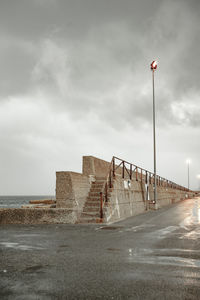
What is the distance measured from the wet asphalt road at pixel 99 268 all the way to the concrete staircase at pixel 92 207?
4.95 m

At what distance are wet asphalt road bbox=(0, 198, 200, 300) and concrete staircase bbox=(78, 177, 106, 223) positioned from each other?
16.2 ft

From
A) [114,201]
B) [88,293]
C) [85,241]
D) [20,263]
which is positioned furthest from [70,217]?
[88,293]

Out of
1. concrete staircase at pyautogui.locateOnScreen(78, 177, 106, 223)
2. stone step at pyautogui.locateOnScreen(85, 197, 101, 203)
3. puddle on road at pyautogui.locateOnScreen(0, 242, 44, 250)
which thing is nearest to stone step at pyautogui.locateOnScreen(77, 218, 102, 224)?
concrete staircase at pyautogui.locateOnScreen(78, 177, 106, 223)

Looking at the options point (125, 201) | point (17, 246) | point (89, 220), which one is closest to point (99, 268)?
point (17, 246)

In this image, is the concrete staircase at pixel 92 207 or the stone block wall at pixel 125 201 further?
the stone block wall at pixel 125 201

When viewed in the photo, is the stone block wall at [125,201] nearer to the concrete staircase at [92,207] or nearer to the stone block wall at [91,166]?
the concrete staircase at [92,207]

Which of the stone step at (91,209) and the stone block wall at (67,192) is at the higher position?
the stone block wall at (67,192)

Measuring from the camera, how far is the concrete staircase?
555 inches

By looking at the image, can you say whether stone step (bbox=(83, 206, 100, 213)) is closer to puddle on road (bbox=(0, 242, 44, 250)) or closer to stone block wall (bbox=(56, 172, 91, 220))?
stone block wall (bbox=(56, 172, 91, 220))

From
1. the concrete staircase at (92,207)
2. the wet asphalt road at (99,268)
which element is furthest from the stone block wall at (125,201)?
the wet asphalt road at (99,268)

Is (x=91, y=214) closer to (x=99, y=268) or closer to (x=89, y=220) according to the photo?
(x=89, y=220)

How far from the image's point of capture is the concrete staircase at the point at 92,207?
14086 mm

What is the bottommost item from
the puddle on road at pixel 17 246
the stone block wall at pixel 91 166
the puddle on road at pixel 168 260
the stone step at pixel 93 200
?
the puddle on road at pixel 17 246

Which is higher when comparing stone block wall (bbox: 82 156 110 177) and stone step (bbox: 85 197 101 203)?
stone block wall (bbox: 82 156 110 177)
